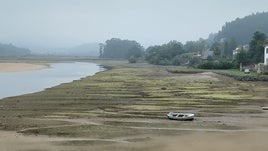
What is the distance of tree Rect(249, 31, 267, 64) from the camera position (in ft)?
336

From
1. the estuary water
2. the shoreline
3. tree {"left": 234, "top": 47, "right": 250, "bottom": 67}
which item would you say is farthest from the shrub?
the shoreline

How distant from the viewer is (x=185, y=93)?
60.0 meters

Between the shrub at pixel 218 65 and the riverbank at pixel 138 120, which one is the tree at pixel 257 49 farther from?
the riverbank at pixel 138 120

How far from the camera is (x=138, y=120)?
3734cm

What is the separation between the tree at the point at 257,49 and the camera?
102m

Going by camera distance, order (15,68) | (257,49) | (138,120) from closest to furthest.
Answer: (138,120), (257,49), (15,68)

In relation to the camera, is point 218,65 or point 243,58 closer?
point 243,58

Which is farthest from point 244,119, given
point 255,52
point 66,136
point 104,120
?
point 255,52

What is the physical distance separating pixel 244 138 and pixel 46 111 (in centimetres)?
2077

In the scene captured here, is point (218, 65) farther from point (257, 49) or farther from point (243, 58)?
point (257, 49)

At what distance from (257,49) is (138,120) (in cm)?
7280

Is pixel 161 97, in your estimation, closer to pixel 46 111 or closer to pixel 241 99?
pixel 241 99

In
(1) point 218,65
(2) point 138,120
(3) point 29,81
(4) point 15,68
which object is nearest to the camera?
(2) point 138,120

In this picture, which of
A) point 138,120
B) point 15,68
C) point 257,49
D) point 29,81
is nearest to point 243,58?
point 257,49
